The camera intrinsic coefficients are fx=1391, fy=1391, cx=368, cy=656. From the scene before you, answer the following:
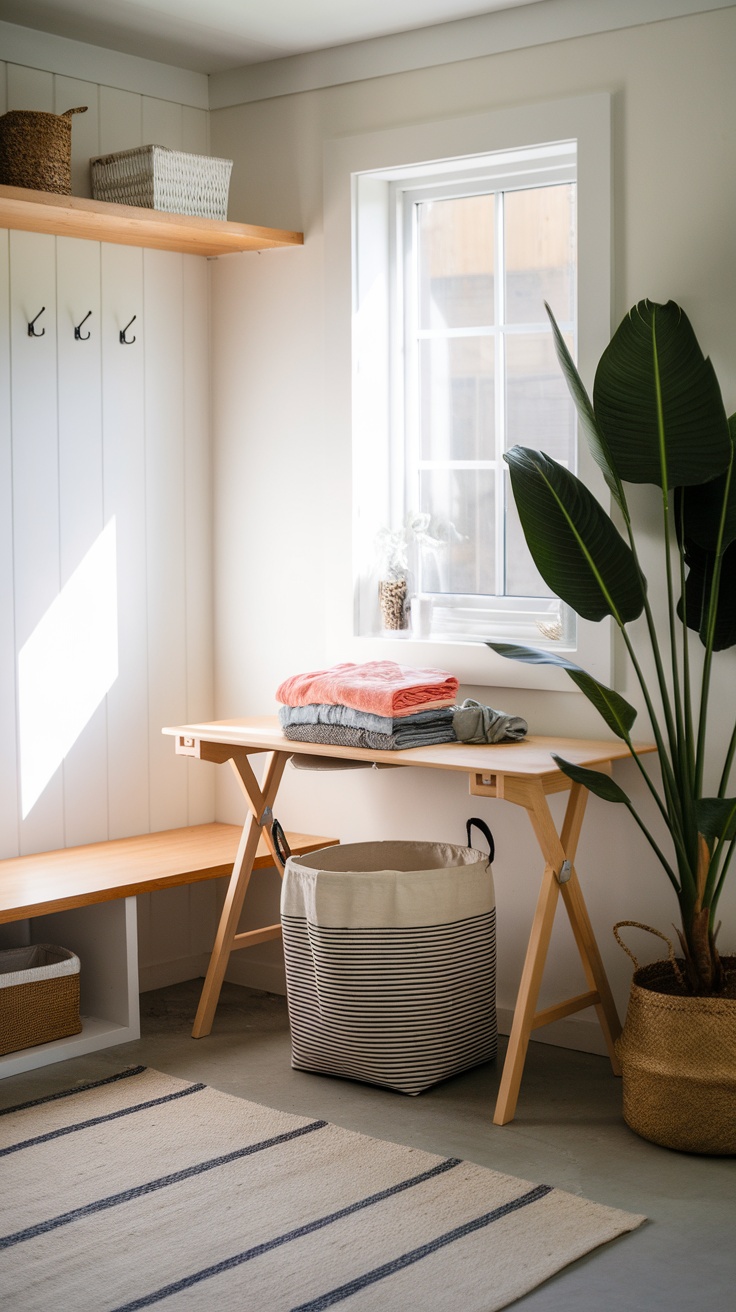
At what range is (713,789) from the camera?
3357 millimetres

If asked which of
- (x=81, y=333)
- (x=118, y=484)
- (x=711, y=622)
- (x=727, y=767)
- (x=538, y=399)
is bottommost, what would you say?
(x=727, y=767)

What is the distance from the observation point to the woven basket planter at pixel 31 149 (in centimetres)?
350

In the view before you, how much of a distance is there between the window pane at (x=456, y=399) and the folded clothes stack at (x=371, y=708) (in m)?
0.71

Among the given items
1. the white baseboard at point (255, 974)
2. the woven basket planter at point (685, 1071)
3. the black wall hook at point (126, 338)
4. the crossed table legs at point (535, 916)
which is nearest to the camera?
the woven basket planter at point (685, 1071)

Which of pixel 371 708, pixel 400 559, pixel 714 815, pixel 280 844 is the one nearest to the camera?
pixel 714 815

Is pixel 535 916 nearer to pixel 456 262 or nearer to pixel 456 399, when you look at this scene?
pixel 456 399

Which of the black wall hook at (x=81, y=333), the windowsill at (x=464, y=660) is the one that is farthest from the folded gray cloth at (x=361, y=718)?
the black wall hook at (x=81, y=333)

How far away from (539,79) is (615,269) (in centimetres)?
55

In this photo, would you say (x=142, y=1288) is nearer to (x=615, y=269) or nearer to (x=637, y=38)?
(x=615, y=269)

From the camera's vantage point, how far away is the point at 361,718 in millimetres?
3436

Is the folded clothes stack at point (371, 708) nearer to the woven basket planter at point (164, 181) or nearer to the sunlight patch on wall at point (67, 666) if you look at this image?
the sunlight patch on wall at point (67, 666)

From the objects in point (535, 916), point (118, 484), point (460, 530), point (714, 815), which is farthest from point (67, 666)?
point (714, 815)

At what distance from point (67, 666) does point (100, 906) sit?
710 mm

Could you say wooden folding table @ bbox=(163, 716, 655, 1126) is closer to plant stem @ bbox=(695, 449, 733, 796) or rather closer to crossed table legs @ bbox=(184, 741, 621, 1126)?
crossed table legs @ bbox=(184, 741, 621, 1126)
